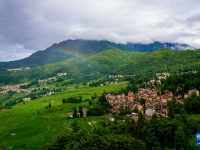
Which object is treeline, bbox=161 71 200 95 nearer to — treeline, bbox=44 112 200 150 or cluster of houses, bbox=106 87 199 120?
cluster of houses, bbox=106 87 199 120

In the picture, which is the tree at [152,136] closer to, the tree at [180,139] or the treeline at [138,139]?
the treeline at [138,139]

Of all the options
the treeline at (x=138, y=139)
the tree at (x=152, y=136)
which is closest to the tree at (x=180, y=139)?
the treeline at (x=138, y=139)

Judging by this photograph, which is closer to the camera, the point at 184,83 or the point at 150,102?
the point at 150,102

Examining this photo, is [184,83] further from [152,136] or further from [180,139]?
[180,139]

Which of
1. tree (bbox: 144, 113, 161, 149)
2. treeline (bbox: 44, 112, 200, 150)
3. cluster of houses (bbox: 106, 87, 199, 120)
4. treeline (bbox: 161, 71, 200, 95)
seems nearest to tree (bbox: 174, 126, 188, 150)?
treeline (bbox: 44, 112, 200, 150)

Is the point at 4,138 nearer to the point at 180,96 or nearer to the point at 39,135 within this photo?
the point at 39,135

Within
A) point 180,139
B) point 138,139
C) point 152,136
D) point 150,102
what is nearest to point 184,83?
point 150,102

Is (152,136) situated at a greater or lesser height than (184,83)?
lesser

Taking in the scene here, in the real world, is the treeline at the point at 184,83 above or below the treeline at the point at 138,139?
above

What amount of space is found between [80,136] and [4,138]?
37.6m

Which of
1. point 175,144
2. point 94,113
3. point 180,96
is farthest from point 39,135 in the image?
point 180,96

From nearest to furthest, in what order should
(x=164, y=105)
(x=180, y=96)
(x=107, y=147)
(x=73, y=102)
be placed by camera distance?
(x=107, y=147) → (x=164, y=105) → (x=180, y=96) → (x=73, y=102)

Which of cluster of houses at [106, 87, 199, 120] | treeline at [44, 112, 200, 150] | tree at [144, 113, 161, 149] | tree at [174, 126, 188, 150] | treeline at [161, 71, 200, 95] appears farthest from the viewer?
treeline at [161, 71, 200, 95]

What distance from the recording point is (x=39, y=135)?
179 feet
